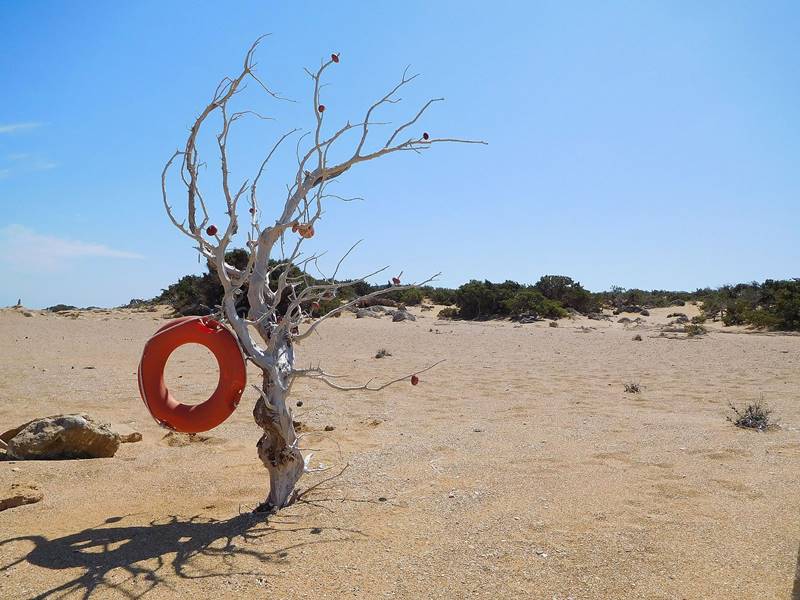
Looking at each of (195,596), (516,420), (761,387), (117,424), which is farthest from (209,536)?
(761,387)

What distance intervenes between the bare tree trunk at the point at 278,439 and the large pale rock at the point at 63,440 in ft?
6.97

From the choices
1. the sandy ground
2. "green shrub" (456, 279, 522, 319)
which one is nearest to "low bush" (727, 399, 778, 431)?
the sandy ground

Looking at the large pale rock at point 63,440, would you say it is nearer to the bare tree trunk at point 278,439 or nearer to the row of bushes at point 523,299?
the bare tree trunk at point 278,439

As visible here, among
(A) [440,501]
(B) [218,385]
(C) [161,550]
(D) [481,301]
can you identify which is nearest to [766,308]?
(D) [481,301]

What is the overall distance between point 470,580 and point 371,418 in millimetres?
4211

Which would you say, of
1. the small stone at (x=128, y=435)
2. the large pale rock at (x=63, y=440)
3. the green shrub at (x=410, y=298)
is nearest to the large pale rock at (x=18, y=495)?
the large pale rock at (x=63, y=440)

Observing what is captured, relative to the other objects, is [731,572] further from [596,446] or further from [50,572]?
[50,572]

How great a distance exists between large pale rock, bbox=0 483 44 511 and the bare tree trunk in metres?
1.61

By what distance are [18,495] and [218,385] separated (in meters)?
1.61

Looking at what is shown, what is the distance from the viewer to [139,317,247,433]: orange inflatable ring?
430cm

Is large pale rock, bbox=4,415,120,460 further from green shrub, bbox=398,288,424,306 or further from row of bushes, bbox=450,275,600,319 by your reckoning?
green shrub, bbox=398,288,424,306

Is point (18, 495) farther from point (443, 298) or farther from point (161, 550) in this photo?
point (443, 298)

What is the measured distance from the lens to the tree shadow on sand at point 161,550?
3.36m

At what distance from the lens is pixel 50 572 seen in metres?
3.42
